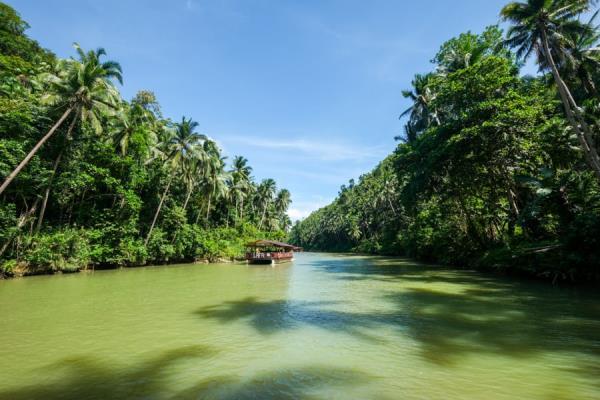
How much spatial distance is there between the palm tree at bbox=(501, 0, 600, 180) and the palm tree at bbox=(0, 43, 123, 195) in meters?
26.4

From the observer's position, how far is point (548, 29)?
16797mm

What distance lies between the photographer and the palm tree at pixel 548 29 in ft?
51.5

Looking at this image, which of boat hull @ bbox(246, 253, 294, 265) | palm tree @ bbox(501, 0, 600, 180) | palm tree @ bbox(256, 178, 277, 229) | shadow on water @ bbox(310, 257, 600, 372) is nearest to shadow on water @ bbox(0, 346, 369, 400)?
shadow on water @ bbox(310, 257, 600, 372)

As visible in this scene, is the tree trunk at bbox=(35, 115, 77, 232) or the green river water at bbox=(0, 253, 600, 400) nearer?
the green river water at bbox=(0, 253, 600, 400)

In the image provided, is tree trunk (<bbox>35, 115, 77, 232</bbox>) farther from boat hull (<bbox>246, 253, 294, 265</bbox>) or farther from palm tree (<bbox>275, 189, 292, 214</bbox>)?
palm tree (<bbox>275, 189, 292, 214</bbox>)

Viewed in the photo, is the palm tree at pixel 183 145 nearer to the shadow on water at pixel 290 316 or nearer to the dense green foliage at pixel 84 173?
the dense green foliage at pixel 84 173

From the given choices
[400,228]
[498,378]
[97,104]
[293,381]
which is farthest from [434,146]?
[400,228]

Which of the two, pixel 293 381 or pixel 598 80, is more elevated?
pixel 598 80

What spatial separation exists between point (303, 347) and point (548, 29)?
71.6 ft

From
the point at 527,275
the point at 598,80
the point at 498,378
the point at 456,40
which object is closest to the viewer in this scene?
the point at 498,378

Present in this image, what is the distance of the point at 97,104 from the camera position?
21.1 meters

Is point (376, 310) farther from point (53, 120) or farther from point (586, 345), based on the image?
point (53, 120)

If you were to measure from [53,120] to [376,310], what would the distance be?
25.0 meters

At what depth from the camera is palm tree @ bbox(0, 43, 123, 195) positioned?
19.9 meters
